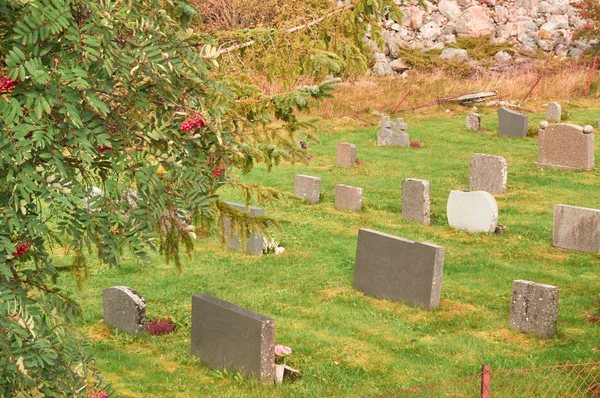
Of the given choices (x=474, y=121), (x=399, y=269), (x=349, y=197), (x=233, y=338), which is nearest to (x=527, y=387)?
(x=233, y=338)

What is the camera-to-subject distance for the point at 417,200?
53.4 ft

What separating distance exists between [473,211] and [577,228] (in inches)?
82.8

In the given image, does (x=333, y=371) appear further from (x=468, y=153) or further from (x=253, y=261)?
(x=468, y=153)

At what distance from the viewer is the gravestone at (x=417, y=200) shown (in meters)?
16.2

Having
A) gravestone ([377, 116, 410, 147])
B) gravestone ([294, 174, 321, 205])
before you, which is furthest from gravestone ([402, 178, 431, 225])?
gravestone ([377, 116, 410, 147])

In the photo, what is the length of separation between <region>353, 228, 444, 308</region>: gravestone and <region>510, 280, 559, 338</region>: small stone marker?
1.23m

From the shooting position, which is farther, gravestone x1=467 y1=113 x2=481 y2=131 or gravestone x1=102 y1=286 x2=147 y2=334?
gravestone x1=467 y1=113 x2=481 y2=131

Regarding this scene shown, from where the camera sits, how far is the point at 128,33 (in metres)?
4.85

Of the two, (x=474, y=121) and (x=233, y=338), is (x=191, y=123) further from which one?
(x=474, y=121)

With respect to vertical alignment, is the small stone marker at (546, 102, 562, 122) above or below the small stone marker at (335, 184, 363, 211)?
above

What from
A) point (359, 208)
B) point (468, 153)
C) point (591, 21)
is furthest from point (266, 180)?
point (591, 21)

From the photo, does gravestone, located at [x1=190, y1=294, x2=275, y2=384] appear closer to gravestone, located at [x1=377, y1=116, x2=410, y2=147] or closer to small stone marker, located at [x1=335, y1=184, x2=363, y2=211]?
small stone marker, located at [x1=335, y1=184, x2=363, y2=211]

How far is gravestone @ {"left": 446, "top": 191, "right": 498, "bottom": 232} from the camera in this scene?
1530 cm

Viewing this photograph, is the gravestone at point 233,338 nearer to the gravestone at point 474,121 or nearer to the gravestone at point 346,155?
the gravestone at point 346,155
